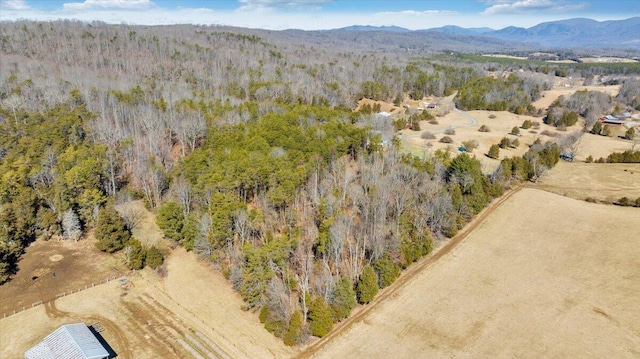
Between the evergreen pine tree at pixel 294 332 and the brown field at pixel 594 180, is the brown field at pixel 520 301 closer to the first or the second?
the evergreen pine tree at pixel 294 332

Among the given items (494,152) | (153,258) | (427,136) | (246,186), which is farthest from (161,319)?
(427,136)

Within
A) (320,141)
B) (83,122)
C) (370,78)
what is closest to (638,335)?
(320,141)

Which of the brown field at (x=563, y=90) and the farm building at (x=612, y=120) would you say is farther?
the brown field at (x=563, y=90)

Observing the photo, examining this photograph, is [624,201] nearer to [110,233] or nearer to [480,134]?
[480,134]

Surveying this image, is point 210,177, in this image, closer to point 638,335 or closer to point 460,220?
point 460,220

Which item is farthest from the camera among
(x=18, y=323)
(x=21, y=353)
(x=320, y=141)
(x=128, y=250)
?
(x=320, y=141)

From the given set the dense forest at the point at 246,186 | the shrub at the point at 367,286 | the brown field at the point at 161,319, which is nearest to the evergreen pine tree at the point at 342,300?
the dense forest at the point at 246,186

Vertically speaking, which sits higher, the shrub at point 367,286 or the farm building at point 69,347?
the shrub at point 367,286
